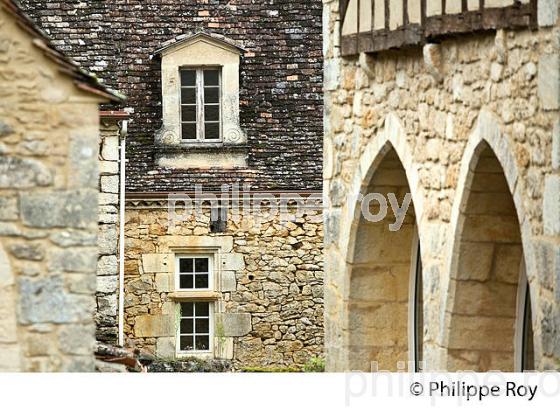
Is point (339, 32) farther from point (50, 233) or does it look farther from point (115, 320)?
point (115, 320)

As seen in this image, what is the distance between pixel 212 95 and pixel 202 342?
8.55 feet

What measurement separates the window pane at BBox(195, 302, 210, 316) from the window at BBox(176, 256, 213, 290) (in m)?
0.18

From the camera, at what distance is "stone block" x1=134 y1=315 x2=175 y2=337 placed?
1864cm

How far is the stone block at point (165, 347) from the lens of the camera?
1875cm

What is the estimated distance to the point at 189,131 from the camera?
19688 mm

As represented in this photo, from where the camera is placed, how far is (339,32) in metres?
11.6

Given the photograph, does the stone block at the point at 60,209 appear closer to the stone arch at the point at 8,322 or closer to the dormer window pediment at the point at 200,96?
the stone arch at the point at 8,322

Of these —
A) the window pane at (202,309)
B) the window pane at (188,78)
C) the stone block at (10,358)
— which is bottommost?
the window pane at (202,309)

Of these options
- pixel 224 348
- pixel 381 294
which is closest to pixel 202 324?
pixel 224 348

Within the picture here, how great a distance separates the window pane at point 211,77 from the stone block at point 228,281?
204cm

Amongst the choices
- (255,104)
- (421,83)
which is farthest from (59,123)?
(255,104)

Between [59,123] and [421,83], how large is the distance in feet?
10.2

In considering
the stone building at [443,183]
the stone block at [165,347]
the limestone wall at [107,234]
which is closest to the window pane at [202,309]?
the stone block at [165,347]

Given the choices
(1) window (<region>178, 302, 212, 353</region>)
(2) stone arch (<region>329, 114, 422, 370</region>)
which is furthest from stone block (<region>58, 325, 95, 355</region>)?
(1) window (<region>178, 302, 212, 353</region>)
